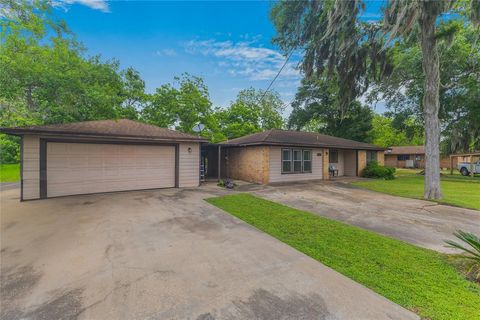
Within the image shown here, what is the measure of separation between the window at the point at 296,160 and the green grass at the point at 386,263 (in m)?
6.74

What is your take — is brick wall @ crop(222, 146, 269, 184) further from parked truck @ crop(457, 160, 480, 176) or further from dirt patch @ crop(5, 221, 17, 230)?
parked truck @ crop(457, 160, 480, 176)

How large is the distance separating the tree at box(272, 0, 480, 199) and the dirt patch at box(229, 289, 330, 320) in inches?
275

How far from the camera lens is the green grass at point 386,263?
2.22 meters

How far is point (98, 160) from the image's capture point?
27.5 feet

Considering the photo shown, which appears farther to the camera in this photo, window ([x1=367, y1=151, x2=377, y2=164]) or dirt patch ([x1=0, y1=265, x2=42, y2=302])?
window ([x1=367, y1=151, x2=377, y2=164])

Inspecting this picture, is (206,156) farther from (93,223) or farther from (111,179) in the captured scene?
(93,223)

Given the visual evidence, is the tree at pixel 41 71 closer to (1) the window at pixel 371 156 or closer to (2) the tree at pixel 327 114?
(1) the window at pixel 371 156

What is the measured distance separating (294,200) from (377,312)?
5.45m

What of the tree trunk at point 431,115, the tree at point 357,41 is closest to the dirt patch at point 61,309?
the tree at point 357,41

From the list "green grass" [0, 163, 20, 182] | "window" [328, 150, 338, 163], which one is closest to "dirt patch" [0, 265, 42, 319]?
"window" [328, 150, 338, 163]

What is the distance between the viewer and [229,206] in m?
6.52

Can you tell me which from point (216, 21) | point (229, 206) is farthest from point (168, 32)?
point (229, 206)

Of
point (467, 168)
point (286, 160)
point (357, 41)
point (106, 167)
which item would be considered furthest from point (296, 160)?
point (467, 168)

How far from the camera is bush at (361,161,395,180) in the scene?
14414mm
